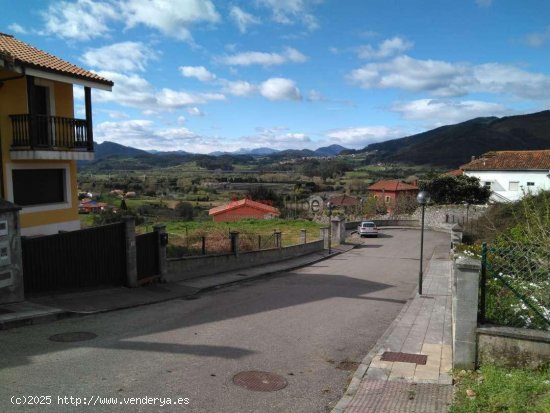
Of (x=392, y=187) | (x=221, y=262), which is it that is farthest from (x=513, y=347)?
(x=392, y=187)

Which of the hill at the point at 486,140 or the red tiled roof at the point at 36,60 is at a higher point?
the hill at the point at 486,140

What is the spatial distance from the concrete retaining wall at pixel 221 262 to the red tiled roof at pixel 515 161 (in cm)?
3439

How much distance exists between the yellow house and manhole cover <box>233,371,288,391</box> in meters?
11.3

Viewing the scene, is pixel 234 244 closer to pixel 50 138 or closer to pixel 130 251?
pixel 130 251

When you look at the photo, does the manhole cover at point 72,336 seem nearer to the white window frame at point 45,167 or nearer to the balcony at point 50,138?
the white window frame at point 45,167

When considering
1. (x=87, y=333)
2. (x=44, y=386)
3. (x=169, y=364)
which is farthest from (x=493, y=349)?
(x=87, y=333)

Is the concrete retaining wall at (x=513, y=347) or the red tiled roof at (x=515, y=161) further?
the red tiled roof at (x=515, y=161)

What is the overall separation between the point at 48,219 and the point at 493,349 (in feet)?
48.5

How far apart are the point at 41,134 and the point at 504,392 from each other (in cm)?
1547

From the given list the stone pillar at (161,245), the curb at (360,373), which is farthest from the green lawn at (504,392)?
the stone pillar at (161,245)

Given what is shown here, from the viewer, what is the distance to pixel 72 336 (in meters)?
8.61

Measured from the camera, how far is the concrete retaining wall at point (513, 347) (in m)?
6.38

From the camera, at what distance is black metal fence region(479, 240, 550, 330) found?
276 inches

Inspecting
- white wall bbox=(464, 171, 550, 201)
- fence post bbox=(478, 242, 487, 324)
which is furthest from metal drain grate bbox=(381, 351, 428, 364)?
white wall bbox=(464, 171, 550, 201)
